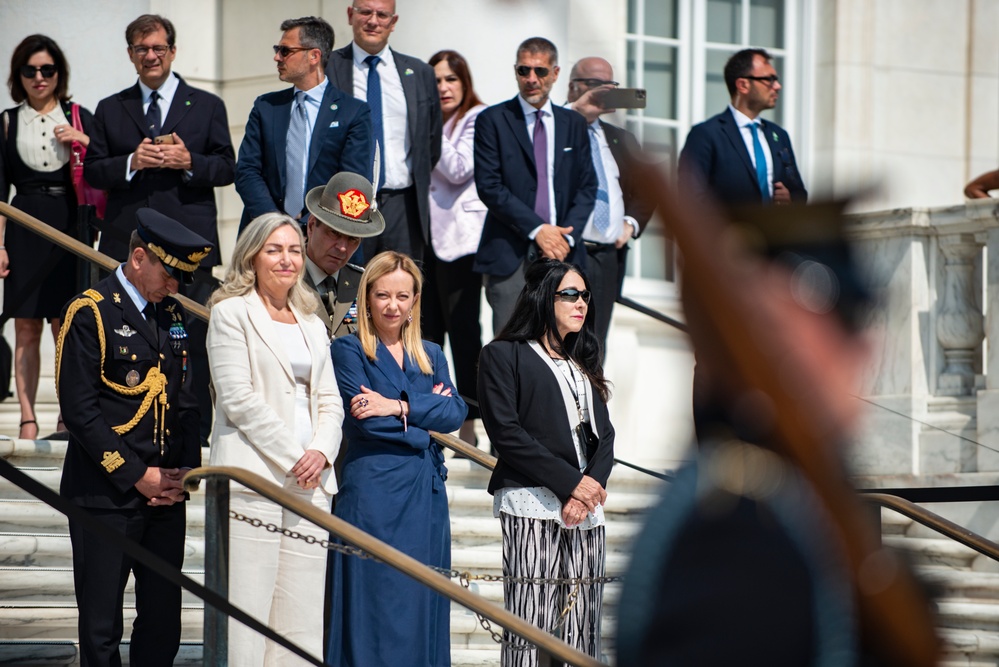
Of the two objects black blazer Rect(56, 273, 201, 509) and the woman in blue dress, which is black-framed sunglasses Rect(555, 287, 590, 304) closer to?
the woman in blue dress

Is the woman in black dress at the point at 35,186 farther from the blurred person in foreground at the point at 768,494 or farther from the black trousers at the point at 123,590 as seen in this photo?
the blurred person in foreground at the point at 768,494

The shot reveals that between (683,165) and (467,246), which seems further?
(467,246)

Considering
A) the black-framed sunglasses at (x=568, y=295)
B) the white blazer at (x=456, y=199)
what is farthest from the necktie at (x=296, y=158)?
the black-framed sunglasses at (x=568, y=295)

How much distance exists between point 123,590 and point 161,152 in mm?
2614

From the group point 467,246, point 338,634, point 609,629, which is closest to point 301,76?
point 467,246

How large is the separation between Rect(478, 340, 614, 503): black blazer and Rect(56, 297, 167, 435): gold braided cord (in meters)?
1.13

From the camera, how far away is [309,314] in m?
5.35

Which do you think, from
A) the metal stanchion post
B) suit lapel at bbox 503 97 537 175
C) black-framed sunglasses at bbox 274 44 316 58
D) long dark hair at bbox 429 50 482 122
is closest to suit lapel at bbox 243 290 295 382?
the metal stanchion post

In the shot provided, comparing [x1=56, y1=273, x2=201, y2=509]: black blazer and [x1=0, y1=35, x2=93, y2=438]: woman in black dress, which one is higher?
[x1=0, y1=35, x2=93, y2=438]: woman in black dress

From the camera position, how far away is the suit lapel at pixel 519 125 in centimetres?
729

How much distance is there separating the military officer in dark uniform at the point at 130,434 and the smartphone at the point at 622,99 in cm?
390

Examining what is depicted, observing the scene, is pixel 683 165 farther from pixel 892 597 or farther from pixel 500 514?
pixel 500 514

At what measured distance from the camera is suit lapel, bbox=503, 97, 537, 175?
7285 mm

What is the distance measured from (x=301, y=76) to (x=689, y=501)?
19.4 feet
